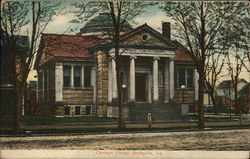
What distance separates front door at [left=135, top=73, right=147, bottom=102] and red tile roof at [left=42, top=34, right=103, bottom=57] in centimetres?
85

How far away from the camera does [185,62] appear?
23.1ft

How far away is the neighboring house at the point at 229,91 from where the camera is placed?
6.99m

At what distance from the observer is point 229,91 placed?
7.05 meters

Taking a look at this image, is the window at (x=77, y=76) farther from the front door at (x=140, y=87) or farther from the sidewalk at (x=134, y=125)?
the front door at (x=140, y=87)

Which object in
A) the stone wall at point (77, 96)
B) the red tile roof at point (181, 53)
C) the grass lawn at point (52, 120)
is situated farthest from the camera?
the red tile roof at point (181, 53)

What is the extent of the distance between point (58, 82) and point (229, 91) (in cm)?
273

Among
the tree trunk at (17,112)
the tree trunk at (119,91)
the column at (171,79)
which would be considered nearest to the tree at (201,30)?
the column at (171,79)

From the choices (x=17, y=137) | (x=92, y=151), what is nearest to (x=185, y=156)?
(x=92, y=151)

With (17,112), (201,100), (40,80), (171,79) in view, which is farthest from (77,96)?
(201,100)

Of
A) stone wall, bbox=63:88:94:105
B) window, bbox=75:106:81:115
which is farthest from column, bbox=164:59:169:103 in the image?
window, bbox=75:106:81:115

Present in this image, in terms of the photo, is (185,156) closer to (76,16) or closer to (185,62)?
(185,62)

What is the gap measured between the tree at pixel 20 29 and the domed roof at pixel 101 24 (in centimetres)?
59

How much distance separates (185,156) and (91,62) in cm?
209

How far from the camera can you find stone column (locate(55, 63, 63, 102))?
269 inches
